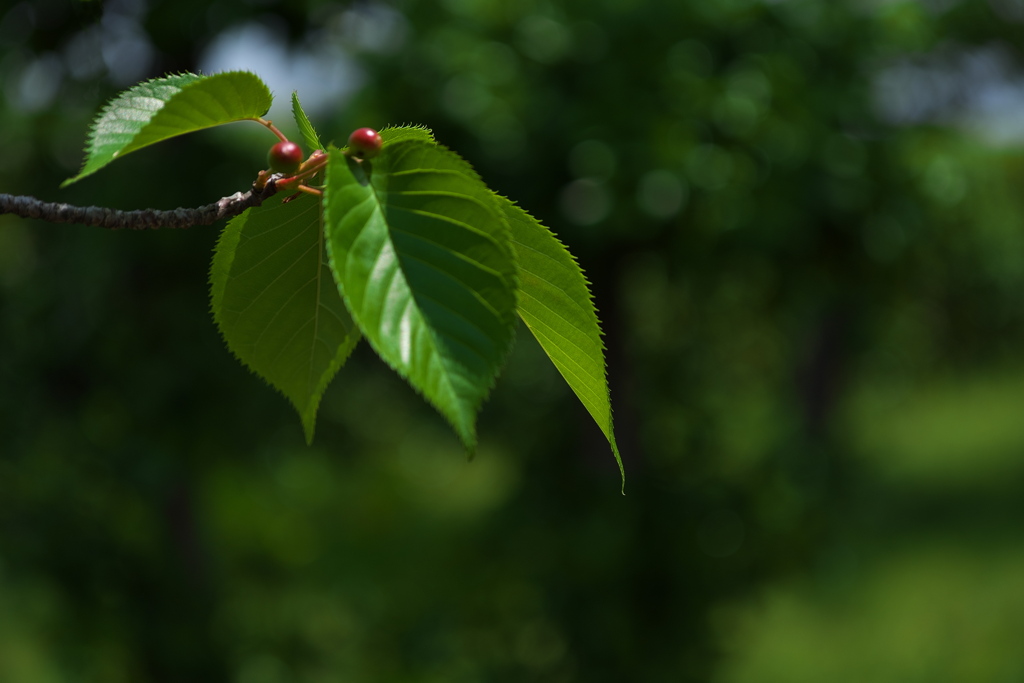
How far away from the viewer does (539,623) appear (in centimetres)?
303

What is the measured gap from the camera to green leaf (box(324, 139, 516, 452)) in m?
0.43

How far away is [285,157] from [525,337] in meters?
2.77

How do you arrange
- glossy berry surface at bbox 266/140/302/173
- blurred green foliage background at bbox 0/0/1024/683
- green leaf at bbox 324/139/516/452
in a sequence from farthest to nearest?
1. blurred green foliage background at bbox 0/0/1024/683
2. glossy berry surface at bbox 266/140/302/173
3. green leaf at bbox 324/139/516/452

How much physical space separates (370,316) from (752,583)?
2.82m

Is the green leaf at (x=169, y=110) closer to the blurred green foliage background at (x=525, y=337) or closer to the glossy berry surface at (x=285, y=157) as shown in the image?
the glossy berry surface at (x=285, y=157)

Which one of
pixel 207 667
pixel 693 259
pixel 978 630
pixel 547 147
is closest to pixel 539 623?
pixel 207 667

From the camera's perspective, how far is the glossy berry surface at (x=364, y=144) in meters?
0.50

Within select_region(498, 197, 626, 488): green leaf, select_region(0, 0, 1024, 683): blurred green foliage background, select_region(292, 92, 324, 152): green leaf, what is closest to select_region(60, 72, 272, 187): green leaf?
select_region(292, 92, 324, 152): green leaf

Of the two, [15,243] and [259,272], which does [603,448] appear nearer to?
[15,243]

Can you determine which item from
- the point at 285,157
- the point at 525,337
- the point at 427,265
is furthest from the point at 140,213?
the point at 525,337

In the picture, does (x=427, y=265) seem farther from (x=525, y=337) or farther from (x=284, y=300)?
(x=525, y=337)

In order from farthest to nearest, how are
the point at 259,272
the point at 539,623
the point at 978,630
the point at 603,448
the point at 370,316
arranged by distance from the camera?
the point at 978,630 < the point at 539,623 < the point at 603,448 < the point at 259,272 < the point at 370,316

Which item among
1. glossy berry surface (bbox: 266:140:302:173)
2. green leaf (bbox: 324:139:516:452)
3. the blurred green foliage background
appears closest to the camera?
green leaf (bbox: 324:139:516:452)

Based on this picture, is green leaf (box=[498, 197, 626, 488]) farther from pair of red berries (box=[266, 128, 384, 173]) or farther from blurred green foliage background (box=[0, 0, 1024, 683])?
blurred green foliage background (box=[0, 0, 1024, 683])
